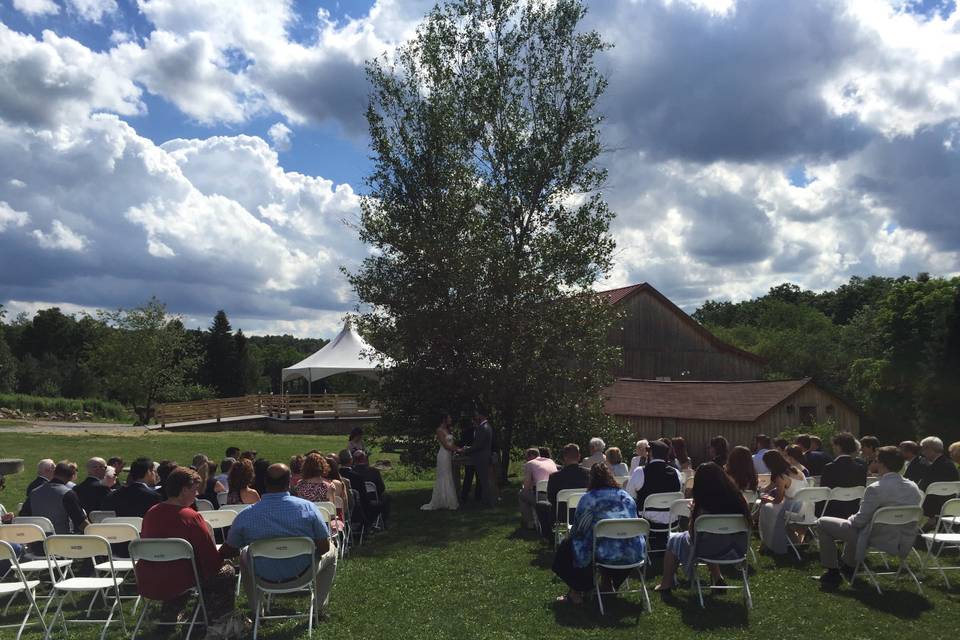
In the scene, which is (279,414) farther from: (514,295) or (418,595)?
(418,595)

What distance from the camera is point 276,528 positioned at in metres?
6.54

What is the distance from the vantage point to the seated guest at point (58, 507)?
840cm

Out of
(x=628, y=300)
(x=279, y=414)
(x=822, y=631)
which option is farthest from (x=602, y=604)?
(x=279, y=414)

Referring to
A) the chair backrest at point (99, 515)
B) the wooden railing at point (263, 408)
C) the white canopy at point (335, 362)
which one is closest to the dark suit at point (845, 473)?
the chair backrest at point (99, 515)

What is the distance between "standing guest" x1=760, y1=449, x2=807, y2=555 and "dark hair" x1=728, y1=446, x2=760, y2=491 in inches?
15.5

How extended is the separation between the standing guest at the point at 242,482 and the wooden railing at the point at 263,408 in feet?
118

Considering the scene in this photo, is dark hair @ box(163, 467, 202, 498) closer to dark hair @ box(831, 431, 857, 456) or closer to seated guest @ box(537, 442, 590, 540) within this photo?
seated guest @ box(537, 442, 590, 540)

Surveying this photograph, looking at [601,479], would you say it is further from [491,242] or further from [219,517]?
[491,242]

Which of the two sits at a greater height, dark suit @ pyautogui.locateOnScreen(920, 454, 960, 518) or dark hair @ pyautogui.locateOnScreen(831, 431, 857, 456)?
dark hair @ pyautogui.locateOnScreen(831, 431, 857, 456)

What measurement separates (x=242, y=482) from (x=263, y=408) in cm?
4156

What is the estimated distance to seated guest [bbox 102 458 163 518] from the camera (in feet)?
28.0

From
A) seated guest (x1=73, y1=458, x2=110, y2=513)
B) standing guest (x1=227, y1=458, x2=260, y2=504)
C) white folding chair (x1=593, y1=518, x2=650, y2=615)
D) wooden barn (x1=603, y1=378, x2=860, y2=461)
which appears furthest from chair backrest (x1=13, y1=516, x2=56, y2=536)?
wooden barn (x1=603, y1=378, x2=860, y2=461)

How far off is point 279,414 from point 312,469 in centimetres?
3942

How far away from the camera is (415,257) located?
58.3 ft
